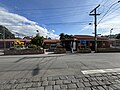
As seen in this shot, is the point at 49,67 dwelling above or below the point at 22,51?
below

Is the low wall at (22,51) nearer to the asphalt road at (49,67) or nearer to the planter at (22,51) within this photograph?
the planter at (22,51)

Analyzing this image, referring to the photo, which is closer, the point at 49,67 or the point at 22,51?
the point at 49,67

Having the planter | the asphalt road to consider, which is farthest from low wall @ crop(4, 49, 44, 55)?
the asphalt road

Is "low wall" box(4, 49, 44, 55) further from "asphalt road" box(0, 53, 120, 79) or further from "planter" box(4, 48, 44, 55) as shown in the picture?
"asphalt road" box(0, 53, 120, 79)

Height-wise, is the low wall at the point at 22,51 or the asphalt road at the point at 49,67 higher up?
the low wall at the point at 22,51

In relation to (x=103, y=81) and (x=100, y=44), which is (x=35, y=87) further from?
(x=100, y=44)

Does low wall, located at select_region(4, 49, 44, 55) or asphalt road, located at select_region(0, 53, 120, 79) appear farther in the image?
low wall, located at select_region(4, 49, 44, 55)

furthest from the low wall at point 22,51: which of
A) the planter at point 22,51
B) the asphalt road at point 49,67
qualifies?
the asphalt road at point 49,67

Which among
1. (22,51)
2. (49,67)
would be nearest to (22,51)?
(22,51)

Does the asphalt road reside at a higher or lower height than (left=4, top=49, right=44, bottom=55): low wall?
lower

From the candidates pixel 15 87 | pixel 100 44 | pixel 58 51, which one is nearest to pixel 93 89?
pixel 15 87

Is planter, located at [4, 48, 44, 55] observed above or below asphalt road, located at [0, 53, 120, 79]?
above

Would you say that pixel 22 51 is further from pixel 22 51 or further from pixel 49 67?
pixel 49 67

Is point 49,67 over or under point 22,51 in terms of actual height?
under
